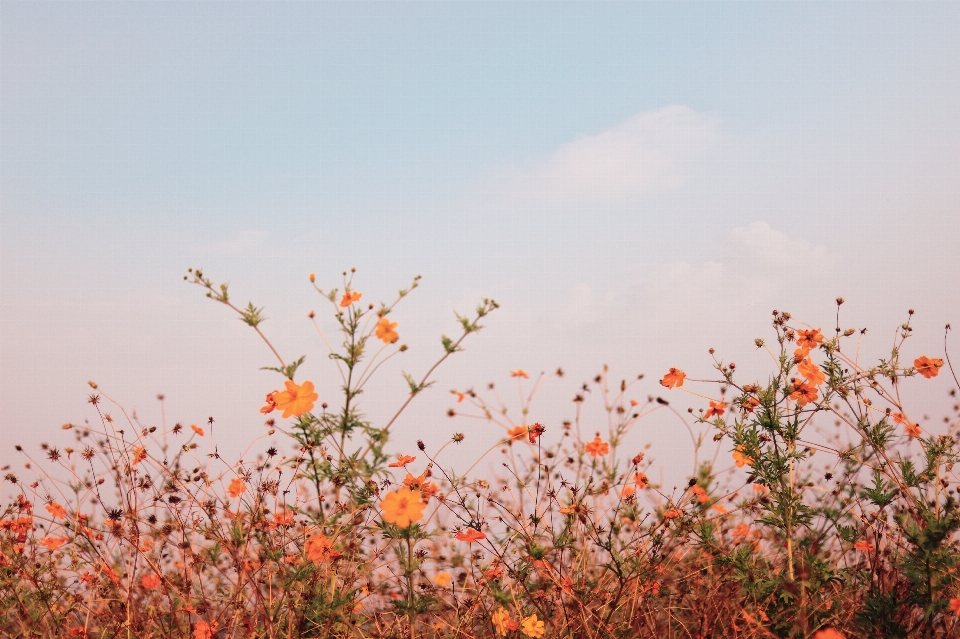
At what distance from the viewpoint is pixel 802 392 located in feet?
10.5

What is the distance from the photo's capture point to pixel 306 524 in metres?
3.81

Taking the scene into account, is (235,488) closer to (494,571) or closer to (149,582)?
(149,582)

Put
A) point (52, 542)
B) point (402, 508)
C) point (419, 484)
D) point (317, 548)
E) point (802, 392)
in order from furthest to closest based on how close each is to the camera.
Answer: point (52, 542)
point (317, 548)
point (802, 392)
point (419, 484)
point (402, 508)

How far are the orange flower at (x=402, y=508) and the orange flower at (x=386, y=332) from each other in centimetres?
121

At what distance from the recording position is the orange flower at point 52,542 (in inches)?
151

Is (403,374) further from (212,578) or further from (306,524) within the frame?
(212,578)

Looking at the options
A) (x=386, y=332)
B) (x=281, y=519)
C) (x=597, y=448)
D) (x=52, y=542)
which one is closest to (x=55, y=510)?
(x=52, y=542)

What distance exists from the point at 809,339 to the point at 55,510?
167 inches

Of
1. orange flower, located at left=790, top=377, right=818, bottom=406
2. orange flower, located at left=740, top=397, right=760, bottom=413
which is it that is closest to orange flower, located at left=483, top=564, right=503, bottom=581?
orange flower, located at left=740, top=397, right=760, bottom=413

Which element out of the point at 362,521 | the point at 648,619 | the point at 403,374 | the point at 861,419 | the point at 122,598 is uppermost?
the point at 403,374

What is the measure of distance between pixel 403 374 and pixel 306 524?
98cm

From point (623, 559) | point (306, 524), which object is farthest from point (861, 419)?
point (306, 524)

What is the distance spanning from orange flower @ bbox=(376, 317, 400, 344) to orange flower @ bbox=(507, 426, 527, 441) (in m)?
0.95

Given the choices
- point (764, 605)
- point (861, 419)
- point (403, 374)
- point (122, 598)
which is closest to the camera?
point (764, 605)
